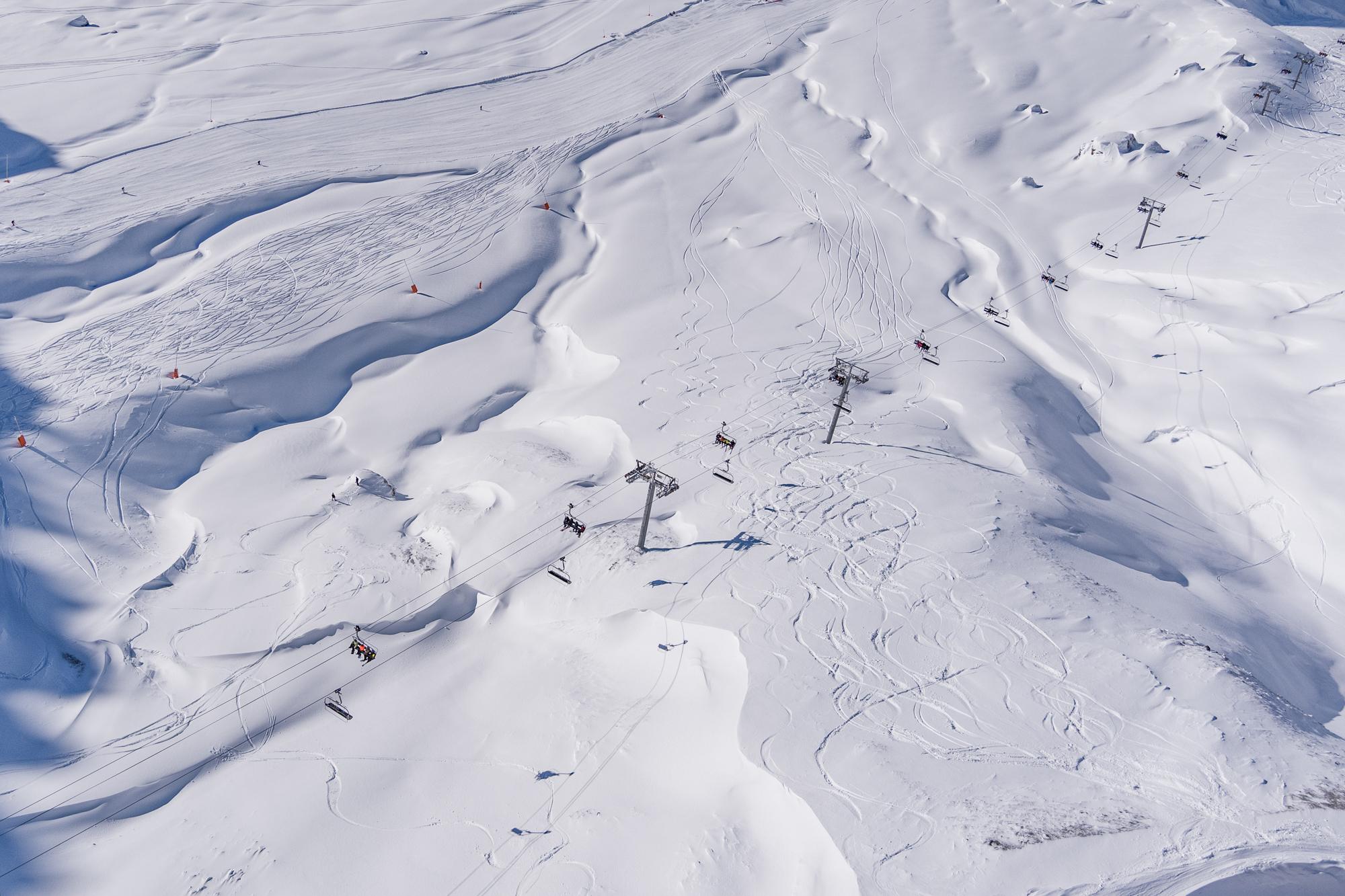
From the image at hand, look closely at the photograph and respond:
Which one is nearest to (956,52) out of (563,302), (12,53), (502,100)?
(502,100)

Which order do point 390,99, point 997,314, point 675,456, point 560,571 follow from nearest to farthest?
1. point 560,571
2. point 675,456
3. point 997,314
4. point 390,99

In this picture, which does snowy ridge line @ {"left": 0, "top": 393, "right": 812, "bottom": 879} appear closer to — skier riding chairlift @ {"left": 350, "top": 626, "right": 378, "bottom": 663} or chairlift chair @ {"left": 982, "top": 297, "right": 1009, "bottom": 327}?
skier riding chairlift @ {"left": 350, "top": 626, "right": 378, "bottom": 663}

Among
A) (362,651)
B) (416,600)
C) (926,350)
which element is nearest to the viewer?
(362,651)

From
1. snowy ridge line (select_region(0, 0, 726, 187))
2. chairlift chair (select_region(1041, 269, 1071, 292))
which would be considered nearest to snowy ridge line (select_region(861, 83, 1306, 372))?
chairlift chair (select_region(1041, 269, 1071, 292))

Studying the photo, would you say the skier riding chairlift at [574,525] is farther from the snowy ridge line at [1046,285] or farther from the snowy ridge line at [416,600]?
the snowy ridge line at [1046,285]

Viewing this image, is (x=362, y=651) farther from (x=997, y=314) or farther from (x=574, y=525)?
(x=997, y=314)

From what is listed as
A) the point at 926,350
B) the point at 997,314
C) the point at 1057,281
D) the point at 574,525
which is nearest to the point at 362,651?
the point at 574,525
